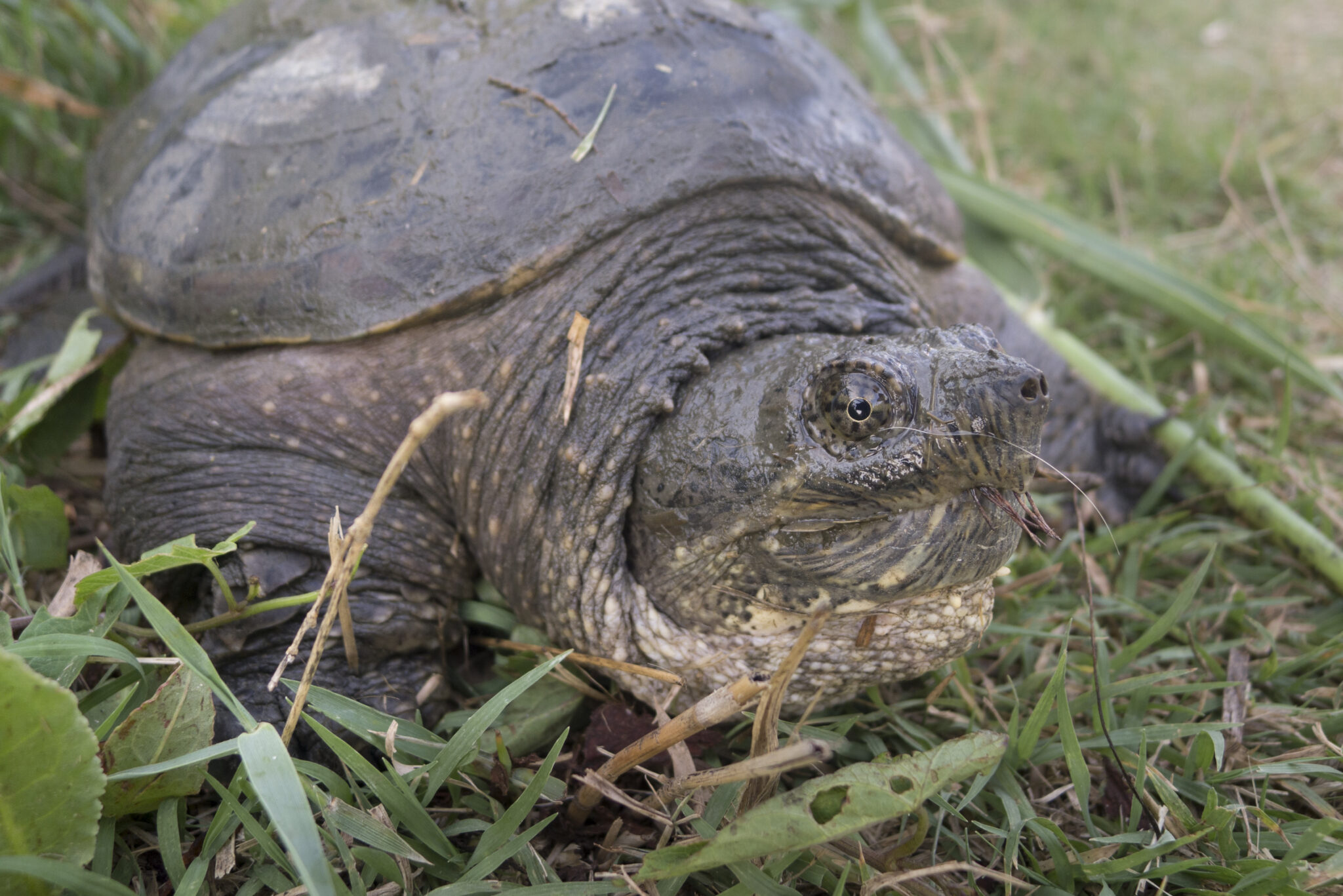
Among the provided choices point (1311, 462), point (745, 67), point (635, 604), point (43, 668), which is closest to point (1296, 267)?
point (1311, 462)

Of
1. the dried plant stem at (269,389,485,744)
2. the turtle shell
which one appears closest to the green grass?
the dried plant stem at (269,389,485,744)

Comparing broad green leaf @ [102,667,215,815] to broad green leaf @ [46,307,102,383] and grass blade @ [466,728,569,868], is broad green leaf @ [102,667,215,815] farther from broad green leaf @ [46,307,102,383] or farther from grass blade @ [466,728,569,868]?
broad green leaf @ [46,307,102,383]

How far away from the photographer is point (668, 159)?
1.93 metres

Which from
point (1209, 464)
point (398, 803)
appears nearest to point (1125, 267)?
point (1209, 464)

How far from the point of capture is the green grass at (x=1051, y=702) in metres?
1.52

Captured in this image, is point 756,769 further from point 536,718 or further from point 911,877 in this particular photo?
point 536,718

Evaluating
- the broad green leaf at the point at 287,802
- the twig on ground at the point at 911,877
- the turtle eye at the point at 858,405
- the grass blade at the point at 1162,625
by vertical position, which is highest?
the broad green leaf at the point at 287,802

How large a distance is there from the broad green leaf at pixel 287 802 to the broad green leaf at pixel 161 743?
0.19 metres

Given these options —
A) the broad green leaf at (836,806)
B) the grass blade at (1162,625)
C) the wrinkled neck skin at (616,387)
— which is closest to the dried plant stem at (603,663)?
the wrinkled neck skin at (616,387)

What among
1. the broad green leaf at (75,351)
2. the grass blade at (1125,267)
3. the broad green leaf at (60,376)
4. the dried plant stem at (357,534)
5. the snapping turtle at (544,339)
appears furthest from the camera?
the grass blade at (1125,267)

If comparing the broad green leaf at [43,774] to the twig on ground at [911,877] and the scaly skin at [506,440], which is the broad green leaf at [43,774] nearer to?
the scaly skin at [506,440]

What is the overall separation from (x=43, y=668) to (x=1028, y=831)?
1843mm

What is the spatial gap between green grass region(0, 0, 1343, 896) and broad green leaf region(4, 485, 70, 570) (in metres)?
0.01

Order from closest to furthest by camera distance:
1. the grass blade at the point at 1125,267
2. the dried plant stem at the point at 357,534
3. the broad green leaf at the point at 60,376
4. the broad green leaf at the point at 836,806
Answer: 1. the dried plant stem at the point at 357,534
2. the broad green leaf at the point at 836,806
3. the broad green leaf at the point at 60,376
4. the grass blade at the point at 1125,267
